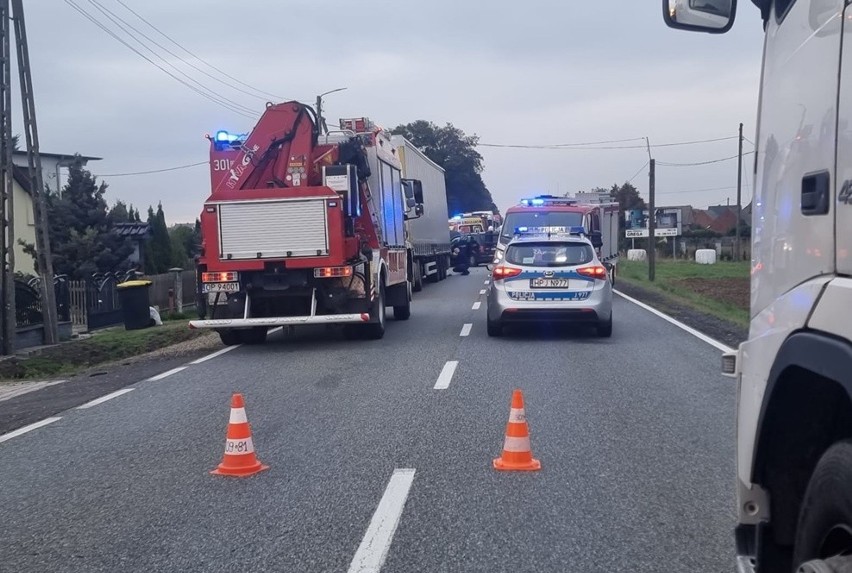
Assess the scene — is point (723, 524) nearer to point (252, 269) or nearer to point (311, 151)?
point (252, 269)

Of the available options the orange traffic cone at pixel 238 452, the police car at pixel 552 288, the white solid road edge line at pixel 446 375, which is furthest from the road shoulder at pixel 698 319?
the orange traffic cone at pixel 238 452

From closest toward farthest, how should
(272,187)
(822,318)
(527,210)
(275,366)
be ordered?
(822,318) < (275,366) < (272,187) < (527,210)

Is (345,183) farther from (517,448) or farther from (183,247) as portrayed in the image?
(183,247)

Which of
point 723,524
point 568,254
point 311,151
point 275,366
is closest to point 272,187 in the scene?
point 311,151

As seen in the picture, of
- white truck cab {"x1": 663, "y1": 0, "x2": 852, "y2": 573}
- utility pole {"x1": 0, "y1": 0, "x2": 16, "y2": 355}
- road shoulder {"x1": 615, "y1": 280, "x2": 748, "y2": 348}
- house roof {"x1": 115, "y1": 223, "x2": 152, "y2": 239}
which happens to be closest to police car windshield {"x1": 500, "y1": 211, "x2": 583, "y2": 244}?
road shoulder {"x1": 615, "y1": 280, "x2": 748, "y2": 348}

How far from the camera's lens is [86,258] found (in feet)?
115

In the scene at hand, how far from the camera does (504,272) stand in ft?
51.9

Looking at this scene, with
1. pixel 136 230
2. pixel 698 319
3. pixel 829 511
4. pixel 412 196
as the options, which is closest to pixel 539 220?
pixel 412 196

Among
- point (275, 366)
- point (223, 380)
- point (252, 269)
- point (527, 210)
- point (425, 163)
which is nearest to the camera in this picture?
point (223, 380)

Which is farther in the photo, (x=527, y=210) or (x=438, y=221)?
(x=438, y=221)

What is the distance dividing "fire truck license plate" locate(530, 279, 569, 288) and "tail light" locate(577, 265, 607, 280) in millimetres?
302

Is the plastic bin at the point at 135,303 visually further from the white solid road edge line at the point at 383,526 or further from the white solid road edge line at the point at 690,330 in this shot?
the white solid road edge line at the point at 383,526

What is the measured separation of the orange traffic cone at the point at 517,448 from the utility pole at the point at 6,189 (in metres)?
12.8

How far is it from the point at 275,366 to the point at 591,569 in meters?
8.99
